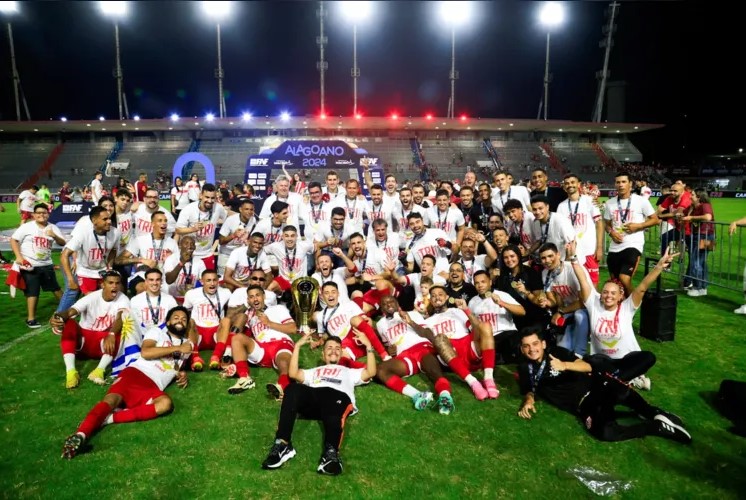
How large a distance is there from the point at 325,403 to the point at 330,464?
0.74m

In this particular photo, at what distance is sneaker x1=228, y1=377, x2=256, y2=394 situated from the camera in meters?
5.16

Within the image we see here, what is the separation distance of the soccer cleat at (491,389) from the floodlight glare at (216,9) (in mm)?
38759

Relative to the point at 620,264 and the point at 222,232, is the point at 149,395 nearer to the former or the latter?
the point at 222,232

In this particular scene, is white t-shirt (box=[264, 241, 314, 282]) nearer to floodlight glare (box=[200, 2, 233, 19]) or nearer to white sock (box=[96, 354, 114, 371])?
white sock (box=[96, 354, 114, 371])

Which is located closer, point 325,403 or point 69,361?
point 325,403

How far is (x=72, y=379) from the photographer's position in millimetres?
5320

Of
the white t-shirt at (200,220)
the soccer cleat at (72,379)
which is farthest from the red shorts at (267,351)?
the white t-shirt at (200,220)

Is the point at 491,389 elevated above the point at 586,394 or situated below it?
below

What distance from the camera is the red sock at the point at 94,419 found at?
409 cm

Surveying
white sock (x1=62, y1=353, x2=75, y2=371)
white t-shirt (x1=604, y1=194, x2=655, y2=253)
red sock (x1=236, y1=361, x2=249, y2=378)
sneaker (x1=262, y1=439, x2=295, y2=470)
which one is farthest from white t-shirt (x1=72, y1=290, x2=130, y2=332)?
white t-shirt (x1=604, y1=194, x2=655, y2=253)

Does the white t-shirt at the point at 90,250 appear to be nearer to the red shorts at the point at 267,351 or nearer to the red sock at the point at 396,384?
Result: the red shorts at the point at 267,351

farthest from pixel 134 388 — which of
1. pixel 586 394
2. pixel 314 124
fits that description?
pixel 314 124

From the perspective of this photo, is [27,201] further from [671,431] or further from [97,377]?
[671,431]

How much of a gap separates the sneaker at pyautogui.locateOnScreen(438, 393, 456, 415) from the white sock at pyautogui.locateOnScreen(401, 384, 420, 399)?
0.97ft
